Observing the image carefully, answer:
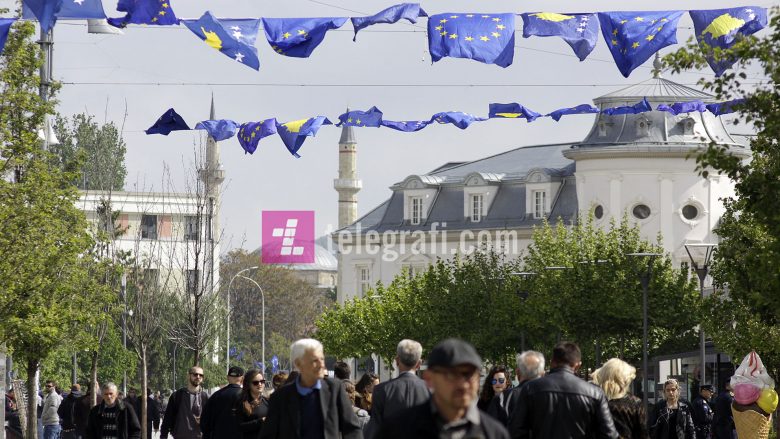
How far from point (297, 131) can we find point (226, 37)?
134 inches

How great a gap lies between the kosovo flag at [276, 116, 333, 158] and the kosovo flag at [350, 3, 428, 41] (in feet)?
11.1

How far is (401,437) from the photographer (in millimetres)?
8312

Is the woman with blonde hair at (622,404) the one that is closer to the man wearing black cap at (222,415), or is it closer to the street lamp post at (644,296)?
the man wearing black cap at (222,415)

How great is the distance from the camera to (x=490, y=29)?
21.8 meters

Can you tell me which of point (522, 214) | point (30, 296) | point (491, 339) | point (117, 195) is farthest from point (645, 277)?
point (117, 195)

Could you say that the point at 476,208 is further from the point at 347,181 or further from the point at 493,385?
the point at 493,385

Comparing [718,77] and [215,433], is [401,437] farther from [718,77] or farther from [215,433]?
[718,77]

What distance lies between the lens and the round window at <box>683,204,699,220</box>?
9131 centimetres

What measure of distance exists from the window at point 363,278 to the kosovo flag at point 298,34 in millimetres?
88336

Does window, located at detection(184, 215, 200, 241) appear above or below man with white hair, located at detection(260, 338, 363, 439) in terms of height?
above

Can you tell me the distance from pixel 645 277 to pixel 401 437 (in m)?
39.7

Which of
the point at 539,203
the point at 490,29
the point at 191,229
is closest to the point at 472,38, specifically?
the point at 490,29

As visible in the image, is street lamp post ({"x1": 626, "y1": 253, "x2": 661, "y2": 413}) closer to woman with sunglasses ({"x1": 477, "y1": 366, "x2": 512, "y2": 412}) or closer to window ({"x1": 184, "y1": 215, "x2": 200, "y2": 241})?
window ({"x1": 184, "y1": 215, "x2": 200, "y2": 241})

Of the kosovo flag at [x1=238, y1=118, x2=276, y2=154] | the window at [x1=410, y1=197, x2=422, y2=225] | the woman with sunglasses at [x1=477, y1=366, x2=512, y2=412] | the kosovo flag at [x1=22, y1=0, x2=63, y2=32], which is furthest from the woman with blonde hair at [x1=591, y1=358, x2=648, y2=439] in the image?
the window at [x1=410, y1=197, x2=422, y2=225]
